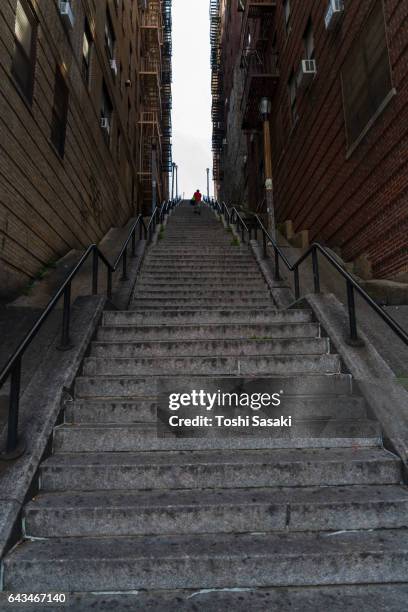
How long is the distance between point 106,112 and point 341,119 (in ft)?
31.1

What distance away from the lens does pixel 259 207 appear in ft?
64.4

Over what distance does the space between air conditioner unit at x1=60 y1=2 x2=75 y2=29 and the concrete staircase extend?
8.87 m

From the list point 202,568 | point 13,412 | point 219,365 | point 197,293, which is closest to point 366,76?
point 197,293

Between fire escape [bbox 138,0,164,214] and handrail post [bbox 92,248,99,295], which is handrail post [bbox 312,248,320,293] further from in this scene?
fire escape [bbox 138,0,164,214]

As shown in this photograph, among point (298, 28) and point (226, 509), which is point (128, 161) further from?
point (226, 509)

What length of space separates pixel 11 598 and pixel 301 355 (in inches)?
132

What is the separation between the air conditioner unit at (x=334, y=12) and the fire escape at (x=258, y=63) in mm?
6078

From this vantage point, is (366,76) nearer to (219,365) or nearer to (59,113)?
(59,113)

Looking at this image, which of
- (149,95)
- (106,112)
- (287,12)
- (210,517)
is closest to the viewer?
(210,517)

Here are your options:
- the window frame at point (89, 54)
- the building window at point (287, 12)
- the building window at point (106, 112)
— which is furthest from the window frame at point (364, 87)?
the building window at point (106, 112)

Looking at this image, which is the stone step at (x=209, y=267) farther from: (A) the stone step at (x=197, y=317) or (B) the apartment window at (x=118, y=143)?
(B) the apartment window at (x=118, y=143)

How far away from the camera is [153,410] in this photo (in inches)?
146

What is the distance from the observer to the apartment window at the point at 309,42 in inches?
468

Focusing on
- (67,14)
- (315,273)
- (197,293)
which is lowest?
(315,273)
